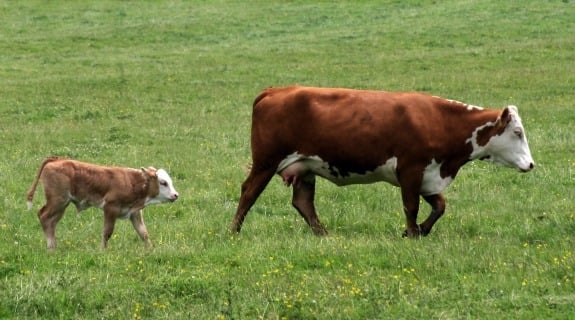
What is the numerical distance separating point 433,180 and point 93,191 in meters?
4.01

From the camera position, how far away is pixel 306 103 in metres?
12.6

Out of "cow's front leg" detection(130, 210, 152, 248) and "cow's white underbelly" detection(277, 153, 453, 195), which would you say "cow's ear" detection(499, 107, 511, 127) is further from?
"cow's front leg" detection(130, 210, 152, 248)

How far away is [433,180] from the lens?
40.4ft

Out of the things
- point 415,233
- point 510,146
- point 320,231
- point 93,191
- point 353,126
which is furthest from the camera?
point 510,146

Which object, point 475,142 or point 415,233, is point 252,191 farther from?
point 475,142

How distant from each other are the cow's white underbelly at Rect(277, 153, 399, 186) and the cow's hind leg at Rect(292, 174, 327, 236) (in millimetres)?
220

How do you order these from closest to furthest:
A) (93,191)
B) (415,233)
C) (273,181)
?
(415,233)
(93,191)
(273,181)

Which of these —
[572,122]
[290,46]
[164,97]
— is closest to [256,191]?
[572,122]

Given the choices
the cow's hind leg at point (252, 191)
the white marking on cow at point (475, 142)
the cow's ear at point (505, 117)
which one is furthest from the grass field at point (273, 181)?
the cow's ear at point (505, 117)

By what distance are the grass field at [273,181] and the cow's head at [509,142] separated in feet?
2.33

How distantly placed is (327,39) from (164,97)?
12.7 metres

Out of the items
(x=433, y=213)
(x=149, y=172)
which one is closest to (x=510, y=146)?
(x=433, y=213)

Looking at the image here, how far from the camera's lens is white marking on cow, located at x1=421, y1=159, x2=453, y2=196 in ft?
40.2

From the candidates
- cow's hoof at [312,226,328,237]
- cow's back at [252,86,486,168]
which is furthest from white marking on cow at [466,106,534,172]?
cow's hoof at [312,226,328,237]
